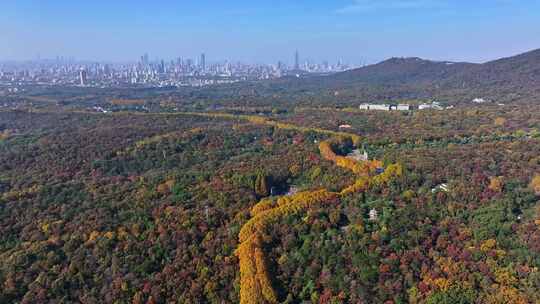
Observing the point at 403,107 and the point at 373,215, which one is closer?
the point at 373,215

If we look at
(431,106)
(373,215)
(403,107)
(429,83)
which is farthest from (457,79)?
(373,215)

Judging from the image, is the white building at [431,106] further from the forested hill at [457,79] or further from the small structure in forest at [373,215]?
the small structure in forest at [373,215]

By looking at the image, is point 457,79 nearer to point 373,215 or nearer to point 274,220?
point 373,215

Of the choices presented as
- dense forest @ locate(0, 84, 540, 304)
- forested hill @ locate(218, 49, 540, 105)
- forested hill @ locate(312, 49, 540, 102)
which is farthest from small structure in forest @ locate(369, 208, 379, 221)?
forested hill @ locate(312, 49, 540, 102)

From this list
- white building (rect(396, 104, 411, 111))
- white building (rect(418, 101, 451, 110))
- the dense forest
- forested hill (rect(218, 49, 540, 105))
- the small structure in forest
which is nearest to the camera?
the dense forest

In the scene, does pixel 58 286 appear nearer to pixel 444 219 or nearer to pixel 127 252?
pixel 127 252

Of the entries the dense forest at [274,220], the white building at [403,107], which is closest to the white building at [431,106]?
the white building at [403,107]

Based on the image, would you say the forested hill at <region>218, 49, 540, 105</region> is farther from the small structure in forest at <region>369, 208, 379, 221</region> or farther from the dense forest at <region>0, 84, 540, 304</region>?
the small structure in forest at <region>369, 208, 379, 221</region>

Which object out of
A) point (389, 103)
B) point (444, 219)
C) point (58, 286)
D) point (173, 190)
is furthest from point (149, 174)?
point (389, 103)
